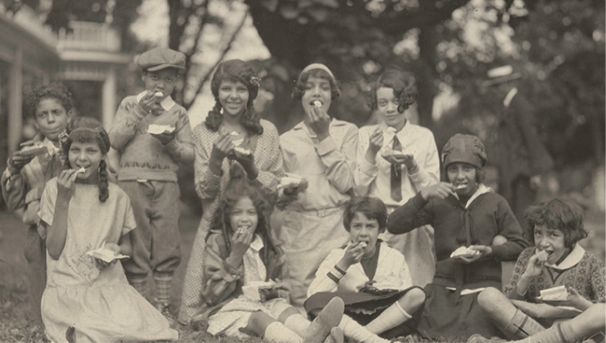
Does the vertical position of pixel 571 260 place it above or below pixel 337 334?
above

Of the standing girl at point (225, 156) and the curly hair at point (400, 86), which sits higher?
the curly hair at point (400, 86)

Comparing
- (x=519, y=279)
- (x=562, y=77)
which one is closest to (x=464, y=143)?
(x=519, y=279)

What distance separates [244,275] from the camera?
17.7 ft

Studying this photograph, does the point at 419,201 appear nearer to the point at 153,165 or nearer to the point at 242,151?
the point at 242,151

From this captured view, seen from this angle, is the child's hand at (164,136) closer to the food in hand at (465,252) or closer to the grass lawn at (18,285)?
the grass lawn at (18,285)

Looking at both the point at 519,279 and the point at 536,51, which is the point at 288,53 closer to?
the point at 519,279

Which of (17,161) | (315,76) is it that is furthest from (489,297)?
(17,161)

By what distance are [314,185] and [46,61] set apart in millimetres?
14705

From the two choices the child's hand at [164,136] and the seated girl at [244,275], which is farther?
the child's hand at [164,136]

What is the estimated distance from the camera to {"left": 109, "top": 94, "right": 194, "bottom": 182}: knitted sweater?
18.3ft

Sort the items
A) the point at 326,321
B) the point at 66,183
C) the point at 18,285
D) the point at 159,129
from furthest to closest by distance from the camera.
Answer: the point at 18,285, the point at 159,129, the point at 66,183, the point at 326,321

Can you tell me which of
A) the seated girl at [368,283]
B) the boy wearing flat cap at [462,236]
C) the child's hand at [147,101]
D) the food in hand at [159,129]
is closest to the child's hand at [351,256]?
the seated girl at [368,283]

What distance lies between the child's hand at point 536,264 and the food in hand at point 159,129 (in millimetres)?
2494

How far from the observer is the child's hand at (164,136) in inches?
213
